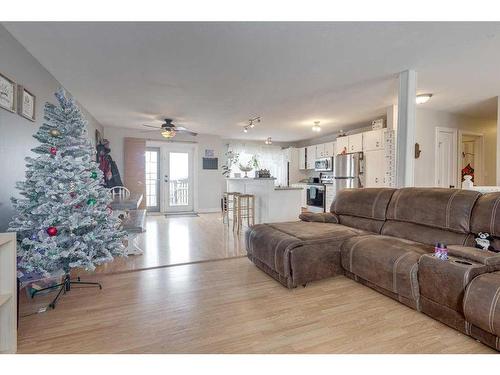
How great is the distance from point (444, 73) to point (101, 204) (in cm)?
419

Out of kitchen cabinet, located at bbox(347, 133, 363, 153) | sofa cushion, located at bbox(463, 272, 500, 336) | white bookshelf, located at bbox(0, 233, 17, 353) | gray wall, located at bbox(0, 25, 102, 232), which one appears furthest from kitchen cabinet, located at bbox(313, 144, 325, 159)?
white bookshelf, located at bbox(0, 233, 17, 353)

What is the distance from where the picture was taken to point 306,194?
7543 mm

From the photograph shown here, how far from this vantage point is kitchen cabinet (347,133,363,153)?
530 centimetres

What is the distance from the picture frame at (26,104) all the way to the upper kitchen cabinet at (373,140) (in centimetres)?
508

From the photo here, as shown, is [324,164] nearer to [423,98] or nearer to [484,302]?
[423,98]

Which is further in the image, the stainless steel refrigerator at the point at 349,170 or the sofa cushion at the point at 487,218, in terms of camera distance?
the stainless steel refrigerator at the point at 349,170

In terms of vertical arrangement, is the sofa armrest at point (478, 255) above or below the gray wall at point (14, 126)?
below

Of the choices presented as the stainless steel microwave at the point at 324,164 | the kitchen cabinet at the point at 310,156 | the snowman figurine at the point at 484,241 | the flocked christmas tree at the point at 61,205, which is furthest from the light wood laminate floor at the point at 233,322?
the kitchen cabinet at the point at 310,156

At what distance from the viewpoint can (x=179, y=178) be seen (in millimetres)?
7422

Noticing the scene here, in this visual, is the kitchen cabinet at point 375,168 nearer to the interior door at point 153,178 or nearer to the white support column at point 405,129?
the white support column at point 405,129

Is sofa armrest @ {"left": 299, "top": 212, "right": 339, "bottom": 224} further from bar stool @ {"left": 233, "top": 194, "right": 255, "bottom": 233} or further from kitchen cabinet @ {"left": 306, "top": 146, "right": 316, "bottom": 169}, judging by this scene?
kitchen cabinet @ {"left": 306, "top": 146, "right": 316, "bottom": 169}

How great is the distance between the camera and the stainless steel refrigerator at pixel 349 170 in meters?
5.25

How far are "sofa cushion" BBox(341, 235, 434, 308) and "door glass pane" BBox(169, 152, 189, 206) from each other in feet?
18.6
